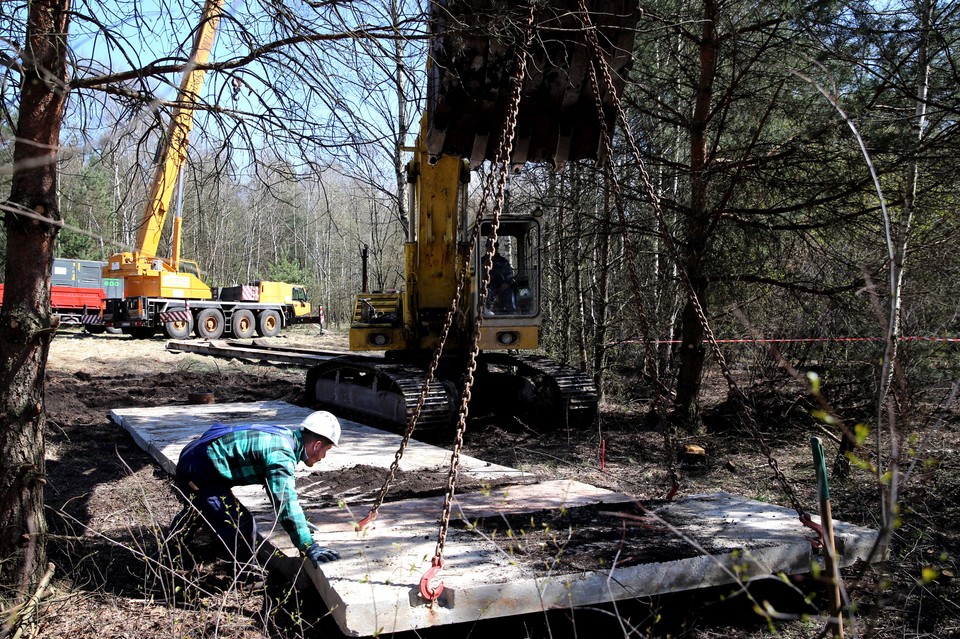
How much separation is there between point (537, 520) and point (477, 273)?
4.77m

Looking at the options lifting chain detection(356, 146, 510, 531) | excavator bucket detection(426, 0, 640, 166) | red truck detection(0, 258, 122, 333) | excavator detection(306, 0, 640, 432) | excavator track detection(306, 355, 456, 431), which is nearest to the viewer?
lifting chain detection(356, 146, 510, 531)

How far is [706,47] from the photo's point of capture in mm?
8336

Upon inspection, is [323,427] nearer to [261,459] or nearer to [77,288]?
[261,459]

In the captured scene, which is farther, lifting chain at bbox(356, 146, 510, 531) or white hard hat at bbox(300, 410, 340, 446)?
white hard hat at bbox(300, 410, 340, 446)

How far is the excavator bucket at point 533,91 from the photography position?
4750mm

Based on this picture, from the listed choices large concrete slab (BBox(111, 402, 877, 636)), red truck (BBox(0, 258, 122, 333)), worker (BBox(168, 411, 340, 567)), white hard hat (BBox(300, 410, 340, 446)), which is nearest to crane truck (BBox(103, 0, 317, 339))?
red truck (BBox(0, 258, 122, 333))

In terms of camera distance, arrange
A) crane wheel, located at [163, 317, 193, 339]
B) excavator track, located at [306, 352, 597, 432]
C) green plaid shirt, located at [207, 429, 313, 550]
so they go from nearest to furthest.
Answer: green plaid shirt, located at [207, 429, 313, 550]
excavator track, located at [306, 352, 597, 432]
crane wheel, located at [163, 317, 193, 339]

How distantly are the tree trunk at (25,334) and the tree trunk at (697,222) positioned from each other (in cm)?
613

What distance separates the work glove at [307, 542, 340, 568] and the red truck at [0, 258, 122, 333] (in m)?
26.8

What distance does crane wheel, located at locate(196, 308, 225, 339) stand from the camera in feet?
77.8

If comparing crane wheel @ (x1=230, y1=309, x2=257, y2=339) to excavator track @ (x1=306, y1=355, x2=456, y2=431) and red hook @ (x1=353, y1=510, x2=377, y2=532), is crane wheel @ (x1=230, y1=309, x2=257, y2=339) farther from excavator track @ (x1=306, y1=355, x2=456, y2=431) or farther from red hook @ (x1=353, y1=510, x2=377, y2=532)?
red hook @ (x1=353, y1=510, x2=377, y2=532)

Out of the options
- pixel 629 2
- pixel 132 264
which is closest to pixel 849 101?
pixel 629 2

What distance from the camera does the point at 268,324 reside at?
26.4 meters

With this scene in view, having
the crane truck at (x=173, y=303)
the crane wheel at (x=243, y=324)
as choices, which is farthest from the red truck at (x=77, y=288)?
the crane wheel at (x=243, y=324)
